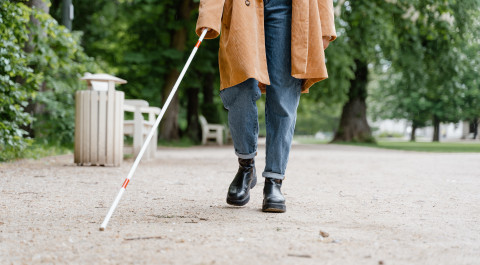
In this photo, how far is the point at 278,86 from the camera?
3.22 metres

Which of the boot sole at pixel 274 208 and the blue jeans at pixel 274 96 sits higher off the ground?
the blue jeans at pixel 274 96

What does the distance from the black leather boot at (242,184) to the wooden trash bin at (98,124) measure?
3507 millimetres

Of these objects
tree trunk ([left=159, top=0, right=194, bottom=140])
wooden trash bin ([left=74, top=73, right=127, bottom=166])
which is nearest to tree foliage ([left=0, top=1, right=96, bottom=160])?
wooden trash bin ([left=74, top=73, right=127, bottom=166])

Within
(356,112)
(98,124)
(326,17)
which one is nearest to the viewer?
(326,17)

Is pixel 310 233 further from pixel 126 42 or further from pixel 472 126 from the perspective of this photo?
pixel 472 126

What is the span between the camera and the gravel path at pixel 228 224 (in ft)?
6.59

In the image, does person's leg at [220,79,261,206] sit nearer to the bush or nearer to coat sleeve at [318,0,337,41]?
coat sleeve at [318,0,337,41]

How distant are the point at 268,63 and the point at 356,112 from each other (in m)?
18.9

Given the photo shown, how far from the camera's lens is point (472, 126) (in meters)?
38.1

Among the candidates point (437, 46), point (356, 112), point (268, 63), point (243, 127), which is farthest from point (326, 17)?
point (356, 112)

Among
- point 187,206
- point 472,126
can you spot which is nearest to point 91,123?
point 187,206

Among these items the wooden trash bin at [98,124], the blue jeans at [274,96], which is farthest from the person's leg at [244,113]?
the wooden trash bin at [98,124]

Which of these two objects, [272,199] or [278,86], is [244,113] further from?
[272,199]

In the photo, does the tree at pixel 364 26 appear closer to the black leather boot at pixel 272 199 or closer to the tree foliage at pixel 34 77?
the tree foliage at pixel 34 77
